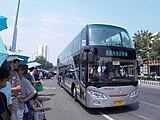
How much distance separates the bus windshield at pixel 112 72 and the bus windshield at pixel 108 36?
808 mm

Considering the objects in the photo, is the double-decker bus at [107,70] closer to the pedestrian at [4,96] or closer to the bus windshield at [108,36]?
the bus windshield at [108,36]

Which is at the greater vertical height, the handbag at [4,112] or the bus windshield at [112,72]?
the bus windshield at [112,72]

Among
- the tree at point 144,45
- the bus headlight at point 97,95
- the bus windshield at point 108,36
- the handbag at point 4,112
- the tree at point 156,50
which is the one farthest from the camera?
the tree at point 144,45

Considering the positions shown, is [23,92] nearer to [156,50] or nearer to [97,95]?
[97,95]

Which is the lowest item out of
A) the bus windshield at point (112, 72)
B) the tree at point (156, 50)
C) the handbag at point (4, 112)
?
the handbag at point (4, 112)

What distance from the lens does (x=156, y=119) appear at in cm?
703

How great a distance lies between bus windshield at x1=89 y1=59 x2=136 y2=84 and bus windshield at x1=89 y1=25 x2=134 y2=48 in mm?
808

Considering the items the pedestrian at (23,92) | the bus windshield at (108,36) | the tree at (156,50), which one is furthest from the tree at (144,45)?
the pedestrian at (23,92)

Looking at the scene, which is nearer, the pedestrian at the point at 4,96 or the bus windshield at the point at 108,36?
the pedestrian at the point at 4,96

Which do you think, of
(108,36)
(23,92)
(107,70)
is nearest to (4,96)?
(23,92)

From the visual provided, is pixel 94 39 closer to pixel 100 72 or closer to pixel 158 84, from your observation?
pixel 100 72

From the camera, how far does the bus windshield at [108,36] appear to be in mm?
8500

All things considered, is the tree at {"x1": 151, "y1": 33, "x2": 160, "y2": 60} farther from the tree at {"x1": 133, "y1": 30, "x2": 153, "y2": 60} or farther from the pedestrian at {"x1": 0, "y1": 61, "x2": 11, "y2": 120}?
the pedestrian at {"x1": 0, "y1": 61, "x2": 11, "y2": 120}

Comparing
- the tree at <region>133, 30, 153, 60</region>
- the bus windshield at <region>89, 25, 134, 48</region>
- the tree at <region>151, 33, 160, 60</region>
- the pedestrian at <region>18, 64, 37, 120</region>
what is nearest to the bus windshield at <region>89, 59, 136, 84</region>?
the bus windshield at <region>89, 25, 134, 48</region>
